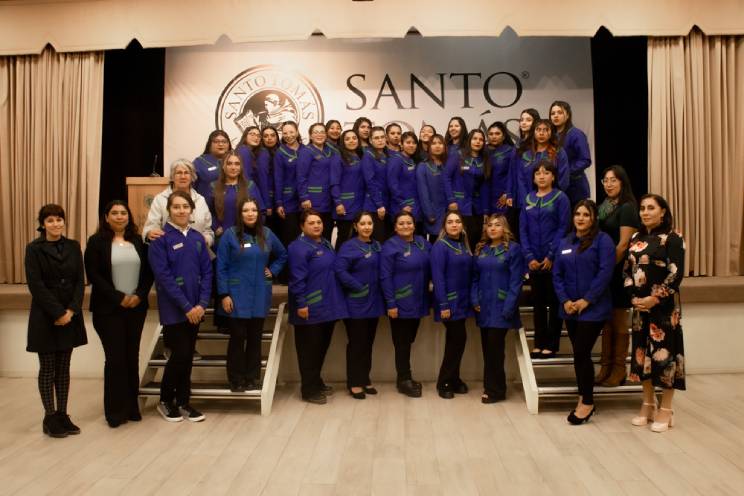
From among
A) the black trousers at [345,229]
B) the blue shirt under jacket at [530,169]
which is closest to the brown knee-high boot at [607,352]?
the blue shirt under jacket at [530,169]

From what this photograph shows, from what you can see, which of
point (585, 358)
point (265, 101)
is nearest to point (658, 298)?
point (585, 358)

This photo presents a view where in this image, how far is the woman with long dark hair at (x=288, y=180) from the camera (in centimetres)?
541

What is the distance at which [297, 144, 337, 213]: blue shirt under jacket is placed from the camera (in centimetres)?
535

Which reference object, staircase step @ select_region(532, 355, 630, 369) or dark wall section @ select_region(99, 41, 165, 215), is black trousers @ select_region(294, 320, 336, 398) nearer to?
staircase step @ select_region(532, 355, 630, 369)

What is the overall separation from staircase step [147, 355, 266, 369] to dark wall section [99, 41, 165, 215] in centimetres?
292

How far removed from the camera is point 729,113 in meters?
5.96

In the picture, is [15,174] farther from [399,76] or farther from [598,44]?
[598,44]

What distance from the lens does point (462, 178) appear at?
545 cm

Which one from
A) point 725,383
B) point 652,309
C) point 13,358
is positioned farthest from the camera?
point 13,358

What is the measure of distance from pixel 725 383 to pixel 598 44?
11.6ft

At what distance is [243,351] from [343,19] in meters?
2.98

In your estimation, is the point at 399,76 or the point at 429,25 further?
the point at 399,76

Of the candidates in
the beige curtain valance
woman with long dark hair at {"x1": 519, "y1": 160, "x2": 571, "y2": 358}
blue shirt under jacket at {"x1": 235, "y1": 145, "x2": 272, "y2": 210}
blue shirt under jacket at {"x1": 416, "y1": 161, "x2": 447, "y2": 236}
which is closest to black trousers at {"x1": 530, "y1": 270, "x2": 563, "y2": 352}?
woman with long dark hair at {"x1": 519, "y1": 160, "x2": 571, "y2": 358}

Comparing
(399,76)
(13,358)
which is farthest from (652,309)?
(13,358)
